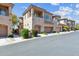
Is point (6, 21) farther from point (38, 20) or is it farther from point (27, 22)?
point (38, 20)

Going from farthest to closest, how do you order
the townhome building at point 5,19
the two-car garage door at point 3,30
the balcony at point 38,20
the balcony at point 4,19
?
the balcony at point 38,20, the two-car garage door at point 3,30, the townhome building at point 5,19, the balcony at point 4,19

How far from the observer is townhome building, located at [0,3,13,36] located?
23.9 meters

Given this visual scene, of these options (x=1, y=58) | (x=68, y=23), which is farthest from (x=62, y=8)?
(x=68, y=23)

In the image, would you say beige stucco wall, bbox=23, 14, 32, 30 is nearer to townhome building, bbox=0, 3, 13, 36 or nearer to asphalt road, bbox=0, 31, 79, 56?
townhome building, bbox=0, 3, 13, 36

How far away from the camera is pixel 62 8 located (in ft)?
79.2

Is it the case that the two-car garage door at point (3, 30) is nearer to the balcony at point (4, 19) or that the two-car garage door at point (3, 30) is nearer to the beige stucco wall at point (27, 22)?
the balcony at point (4, 19)

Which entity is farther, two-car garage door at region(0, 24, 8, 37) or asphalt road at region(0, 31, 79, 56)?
two-car garage door at region(0, 24, 8, 37)

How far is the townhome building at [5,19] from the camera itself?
78.3ft

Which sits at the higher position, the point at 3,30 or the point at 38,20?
the point at 38,20

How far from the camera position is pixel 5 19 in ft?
78.9

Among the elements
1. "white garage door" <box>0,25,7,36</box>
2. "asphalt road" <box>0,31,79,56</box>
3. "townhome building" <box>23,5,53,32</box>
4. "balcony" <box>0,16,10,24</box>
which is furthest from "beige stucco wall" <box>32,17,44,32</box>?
"asphalt road" <box>0,31,79,56</box>

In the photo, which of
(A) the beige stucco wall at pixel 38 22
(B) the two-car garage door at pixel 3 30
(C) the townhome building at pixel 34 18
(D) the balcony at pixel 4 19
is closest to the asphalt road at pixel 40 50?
(D) the balcony at pixel 4 19

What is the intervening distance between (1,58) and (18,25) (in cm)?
2675

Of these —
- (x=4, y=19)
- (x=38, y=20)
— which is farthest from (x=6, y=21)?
(x=38, y=20)
